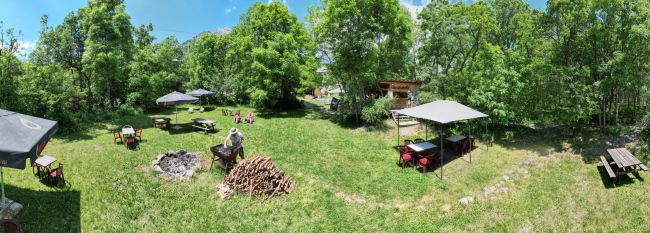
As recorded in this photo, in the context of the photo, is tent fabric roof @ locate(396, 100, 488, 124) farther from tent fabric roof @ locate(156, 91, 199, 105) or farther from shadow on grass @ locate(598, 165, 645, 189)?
tent fabric roof @ locate(156, 91, 199, 105)

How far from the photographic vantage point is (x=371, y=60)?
66.6 ft

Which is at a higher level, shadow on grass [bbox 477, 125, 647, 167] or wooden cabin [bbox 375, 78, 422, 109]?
wooden cabin [bbox 375, 78, 422, 109]

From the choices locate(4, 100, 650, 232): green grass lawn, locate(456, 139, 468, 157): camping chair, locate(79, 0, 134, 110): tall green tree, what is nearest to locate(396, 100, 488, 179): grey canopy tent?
locate(456, 139, 468, 157): camping chair

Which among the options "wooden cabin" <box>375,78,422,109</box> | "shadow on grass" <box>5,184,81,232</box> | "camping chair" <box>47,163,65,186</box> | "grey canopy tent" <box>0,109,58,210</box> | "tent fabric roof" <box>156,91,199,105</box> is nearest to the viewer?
"grey canopy tent" <box>0,109,58,210</box>

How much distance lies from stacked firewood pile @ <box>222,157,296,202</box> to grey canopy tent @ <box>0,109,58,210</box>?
4.94m

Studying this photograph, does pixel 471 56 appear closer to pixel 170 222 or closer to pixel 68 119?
pixel 170 222

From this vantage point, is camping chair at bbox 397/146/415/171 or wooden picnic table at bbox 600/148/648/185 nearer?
wooden picnic table at bbox 600/148/648/185

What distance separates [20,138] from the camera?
656 centimetres

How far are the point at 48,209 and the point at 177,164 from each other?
3.97 metres

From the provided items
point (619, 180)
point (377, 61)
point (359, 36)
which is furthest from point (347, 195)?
point (377, 61)

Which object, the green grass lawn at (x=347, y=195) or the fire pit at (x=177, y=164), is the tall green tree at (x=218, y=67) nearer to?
the green grass lawn at (x=347, y=195)

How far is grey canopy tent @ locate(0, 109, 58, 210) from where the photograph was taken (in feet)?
20.0

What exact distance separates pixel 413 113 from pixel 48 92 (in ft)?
60.3

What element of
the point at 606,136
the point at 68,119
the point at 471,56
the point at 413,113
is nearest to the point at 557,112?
the point at 606,136
